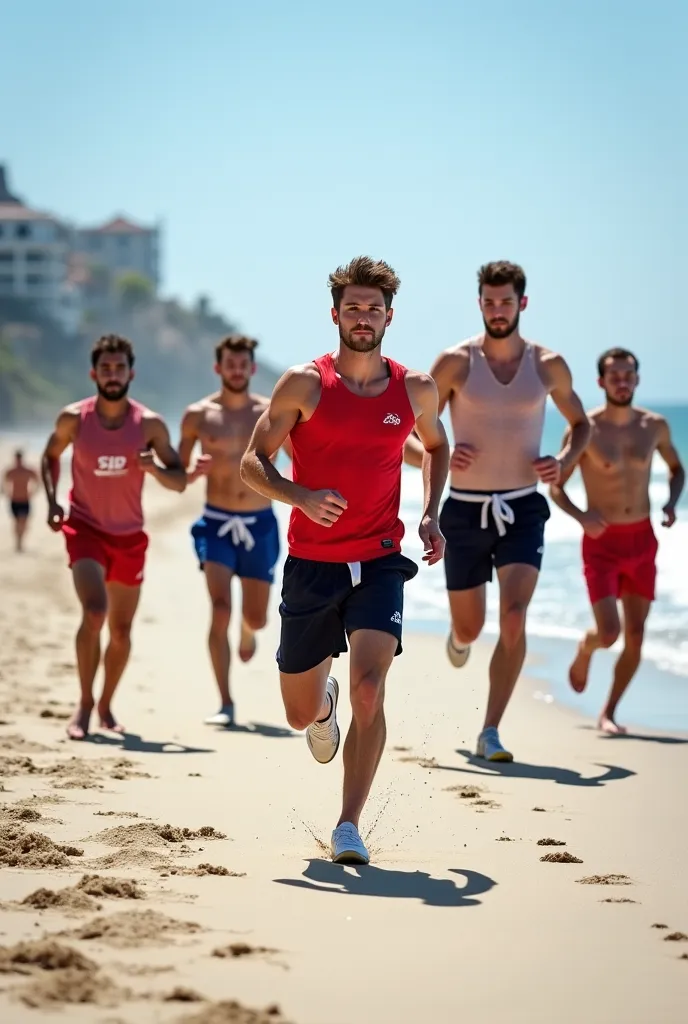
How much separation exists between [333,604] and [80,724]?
311 cm

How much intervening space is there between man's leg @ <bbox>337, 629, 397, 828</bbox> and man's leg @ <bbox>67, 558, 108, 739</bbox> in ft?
9.91

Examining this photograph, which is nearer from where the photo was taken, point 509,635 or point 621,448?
point 509,635

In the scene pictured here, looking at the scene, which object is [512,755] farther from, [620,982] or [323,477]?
[620,982]

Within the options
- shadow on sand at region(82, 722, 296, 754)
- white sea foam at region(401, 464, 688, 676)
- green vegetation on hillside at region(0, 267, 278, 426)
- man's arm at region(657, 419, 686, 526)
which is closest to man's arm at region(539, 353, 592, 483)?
man's arm at region(657, 419, 686, 526)

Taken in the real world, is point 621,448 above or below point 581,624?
above

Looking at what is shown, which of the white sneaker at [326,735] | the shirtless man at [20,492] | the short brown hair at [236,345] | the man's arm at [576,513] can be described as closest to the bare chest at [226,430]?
the short brown hair at [236,345]

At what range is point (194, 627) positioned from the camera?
14.1 meters

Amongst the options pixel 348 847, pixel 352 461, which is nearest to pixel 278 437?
pixel 352 461

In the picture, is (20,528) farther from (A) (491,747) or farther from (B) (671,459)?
(A) (491,747)

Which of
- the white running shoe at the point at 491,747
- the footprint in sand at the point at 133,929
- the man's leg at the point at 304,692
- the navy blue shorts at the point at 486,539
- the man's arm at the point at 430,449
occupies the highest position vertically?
the man's arm at the point at 430,449

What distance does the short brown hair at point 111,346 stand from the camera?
28.3 feet

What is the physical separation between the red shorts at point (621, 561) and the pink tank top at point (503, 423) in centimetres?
117

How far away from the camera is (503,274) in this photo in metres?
7.82

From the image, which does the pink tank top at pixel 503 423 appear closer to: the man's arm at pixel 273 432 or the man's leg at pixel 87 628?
the man's leg at pixel 87 628
